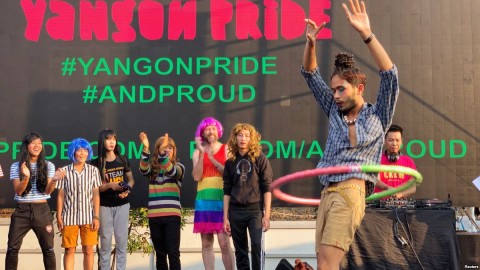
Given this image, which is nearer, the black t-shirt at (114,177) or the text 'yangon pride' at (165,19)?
the black t-shirt at (114,177)

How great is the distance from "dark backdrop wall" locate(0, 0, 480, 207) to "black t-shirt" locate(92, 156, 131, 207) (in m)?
0.19

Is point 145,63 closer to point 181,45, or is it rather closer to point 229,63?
point 181,45

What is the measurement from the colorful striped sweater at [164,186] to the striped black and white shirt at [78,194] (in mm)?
497

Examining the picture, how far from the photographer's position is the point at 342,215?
143 inches

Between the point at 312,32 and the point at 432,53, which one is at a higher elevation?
the point at 432,53

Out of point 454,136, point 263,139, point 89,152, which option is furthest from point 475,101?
point 89,152

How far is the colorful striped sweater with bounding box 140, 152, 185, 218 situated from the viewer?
20.4ft

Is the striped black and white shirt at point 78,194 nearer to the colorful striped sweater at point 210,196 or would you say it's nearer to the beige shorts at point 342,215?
the colorful striped sweater at point 210,196

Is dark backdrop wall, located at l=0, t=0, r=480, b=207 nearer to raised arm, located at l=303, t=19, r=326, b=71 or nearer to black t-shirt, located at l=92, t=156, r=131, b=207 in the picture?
black t-shirt, located at l=92, t=156, r=131, b=207

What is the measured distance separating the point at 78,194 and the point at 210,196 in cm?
123

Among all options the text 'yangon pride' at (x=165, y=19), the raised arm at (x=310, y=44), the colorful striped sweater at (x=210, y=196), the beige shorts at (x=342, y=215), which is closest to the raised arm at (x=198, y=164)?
the colorful striped sweater at (x=210, y=196)

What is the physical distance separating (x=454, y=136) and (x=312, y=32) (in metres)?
3.17

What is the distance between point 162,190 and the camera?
626 cm

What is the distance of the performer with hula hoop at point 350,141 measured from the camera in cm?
363
